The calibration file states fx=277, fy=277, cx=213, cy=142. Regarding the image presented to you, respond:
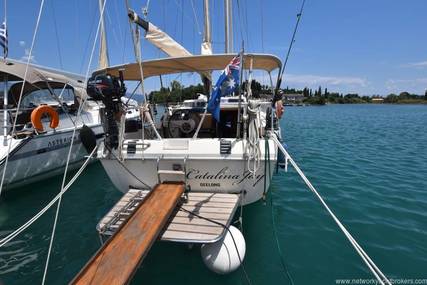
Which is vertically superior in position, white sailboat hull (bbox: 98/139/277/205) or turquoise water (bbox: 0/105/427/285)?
white sailboat hull (bbox: 98/139/277/205)

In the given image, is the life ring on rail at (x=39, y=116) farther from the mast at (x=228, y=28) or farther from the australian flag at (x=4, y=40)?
the mast at (x=228, y=28)

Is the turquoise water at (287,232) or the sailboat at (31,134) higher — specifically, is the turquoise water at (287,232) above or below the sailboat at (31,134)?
below

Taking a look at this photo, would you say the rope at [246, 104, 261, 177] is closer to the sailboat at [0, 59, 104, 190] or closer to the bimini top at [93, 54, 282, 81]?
the bimini top at [93, 54, 282, 81]

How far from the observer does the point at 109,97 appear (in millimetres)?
4805

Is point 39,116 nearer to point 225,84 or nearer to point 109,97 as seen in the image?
point 109,97

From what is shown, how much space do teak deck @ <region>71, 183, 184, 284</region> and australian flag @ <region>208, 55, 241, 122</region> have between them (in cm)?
151

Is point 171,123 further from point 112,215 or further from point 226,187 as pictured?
point 112,215

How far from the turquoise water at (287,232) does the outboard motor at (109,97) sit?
6.09 feet

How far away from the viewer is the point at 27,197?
675 cm

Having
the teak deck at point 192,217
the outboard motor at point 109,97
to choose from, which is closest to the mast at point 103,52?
the outboard motor at point 109,97

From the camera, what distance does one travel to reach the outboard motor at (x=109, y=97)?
15.3ft

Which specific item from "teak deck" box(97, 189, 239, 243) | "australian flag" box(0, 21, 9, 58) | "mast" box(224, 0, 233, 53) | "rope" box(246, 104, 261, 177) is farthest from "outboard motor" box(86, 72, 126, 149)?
"mast" box(224, 0, 233, 53)

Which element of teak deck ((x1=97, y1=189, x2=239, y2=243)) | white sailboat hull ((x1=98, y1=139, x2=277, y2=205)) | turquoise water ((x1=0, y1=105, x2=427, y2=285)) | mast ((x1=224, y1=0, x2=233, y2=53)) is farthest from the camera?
mast ((x1=224, y1=0, x2=233, y2=53))

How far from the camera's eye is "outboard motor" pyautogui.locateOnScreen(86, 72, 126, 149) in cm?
466
